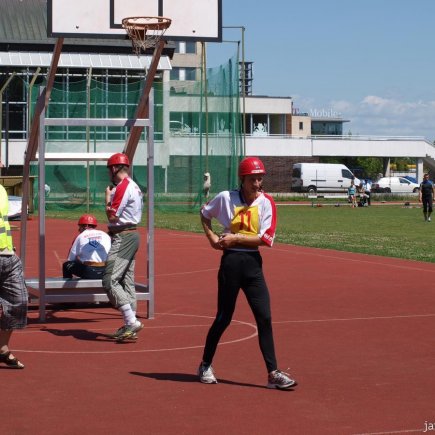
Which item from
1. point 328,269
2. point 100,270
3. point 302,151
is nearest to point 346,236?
point 328,269

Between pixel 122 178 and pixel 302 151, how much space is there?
7933 cm

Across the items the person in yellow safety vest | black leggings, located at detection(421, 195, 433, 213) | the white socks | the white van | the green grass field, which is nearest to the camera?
the person in yellow safety vest

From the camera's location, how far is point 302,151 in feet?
297

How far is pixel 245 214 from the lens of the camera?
8867 mm

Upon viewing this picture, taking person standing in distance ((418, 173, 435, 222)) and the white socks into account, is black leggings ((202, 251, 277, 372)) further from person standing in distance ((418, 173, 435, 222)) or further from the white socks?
person standing in distance ((418, 173, 435, 222))

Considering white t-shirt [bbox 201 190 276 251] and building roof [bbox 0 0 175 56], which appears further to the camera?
building roof [bbox 0 0 175 56]

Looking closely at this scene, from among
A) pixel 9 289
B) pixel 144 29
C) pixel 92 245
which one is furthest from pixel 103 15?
pixel 9 289

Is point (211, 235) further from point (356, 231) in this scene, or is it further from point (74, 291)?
point (356, 231)

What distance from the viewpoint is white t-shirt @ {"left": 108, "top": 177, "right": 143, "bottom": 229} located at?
1170cm

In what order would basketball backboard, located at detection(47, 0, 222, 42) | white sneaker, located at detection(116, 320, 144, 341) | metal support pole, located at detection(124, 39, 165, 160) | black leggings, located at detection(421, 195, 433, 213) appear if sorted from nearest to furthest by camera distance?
white sneaker, located at detection(116, 320, 144, 341) < basketball backboard, located at detection(47, 0, 222, 42) < metal support pole, located at detection(124, 39, 165, 160) < black leggings, located at detection(421, 195, 433, 213)

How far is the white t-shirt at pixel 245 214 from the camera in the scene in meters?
8.84

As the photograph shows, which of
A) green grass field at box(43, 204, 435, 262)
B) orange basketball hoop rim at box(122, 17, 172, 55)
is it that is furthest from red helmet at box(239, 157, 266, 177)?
green grass field at box(43, 204, 435, 262)

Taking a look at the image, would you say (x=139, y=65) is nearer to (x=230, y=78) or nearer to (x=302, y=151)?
(x=230, y=78)

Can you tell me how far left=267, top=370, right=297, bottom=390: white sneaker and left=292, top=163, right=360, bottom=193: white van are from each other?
71.9 metres
